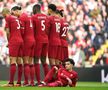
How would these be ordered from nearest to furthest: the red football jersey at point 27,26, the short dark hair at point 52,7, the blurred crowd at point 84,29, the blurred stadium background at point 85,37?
the red football jersey at point 27,26 → the short dark hair at point 52,7 → the blurred stadium background at point 85,37 → the blurred crowd at point 84,29

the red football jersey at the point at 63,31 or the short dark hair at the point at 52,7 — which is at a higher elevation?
the short dark hair at the point at 52,7

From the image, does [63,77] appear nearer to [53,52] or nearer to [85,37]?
[53,52]

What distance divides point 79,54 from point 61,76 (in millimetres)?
8155

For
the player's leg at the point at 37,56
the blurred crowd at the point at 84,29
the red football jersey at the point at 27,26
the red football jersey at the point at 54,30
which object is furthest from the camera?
the blurred crowd at the point at 84,29

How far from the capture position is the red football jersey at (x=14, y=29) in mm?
14266

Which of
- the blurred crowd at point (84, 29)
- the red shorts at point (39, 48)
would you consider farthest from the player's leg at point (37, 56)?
the blurred crowd at point (84, 29)

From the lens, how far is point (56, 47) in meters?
15.4

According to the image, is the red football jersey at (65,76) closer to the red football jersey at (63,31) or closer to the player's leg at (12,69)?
the player's leg at (12,69)

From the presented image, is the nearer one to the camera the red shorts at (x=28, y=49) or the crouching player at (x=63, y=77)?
the crouching player at (x=63, y=77)

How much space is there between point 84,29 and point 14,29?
935 centimetres

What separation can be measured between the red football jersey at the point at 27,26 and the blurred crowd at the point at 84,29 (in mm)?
6845

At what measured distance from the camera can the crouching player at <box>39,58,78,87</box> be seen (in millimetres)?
14039

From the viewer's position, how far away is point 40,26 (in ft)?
48.7

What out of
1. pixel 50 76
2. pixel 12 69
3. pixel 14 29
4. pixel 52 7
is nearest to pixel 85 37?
pixel 52 7
